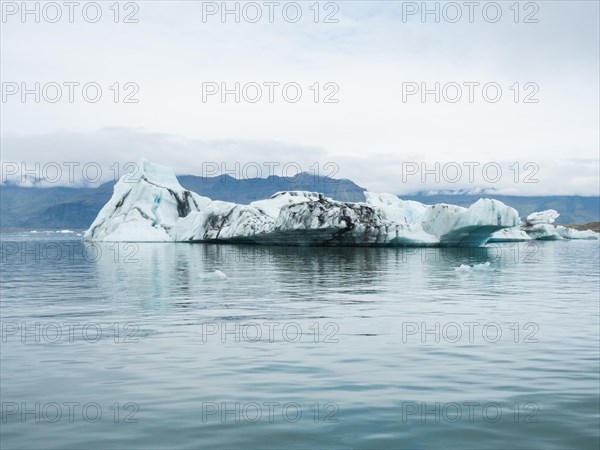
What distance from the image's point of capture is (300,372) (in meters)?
9.04

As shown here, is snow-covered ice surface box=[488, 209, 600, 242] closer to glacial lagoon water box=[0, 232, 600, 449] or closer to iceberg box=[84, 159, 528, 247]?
iceberg box=[84, 159, 528, 247]

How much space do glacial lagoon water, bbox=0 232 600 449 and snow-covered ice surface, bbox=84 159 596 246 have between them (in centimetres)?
3412

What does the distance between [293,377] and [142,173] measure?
230ft

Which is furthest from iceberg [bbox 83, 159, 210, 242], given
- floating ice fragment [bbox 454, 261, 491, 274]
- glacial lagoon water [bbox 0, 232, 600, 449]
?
glacial lagoon water [bbox 0, 232, 600, 449]

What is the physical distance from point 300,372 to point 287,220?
46.3 meters

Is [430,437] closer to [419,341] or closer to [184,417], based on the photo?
[184,417]

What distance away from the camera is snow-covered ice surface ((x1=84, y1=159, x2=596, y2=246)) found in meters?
53.2

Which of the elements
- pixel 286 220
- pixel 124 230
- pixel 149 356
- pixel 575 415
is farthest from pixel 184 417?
pixel 124 230

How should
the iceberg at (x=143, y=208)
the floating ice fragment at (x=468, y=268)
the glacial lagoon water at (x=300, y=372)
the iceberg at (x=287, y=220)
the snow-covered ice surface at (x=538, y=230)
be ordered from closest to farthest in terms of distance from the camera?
1. the glacial lagoon water at (x=300, y=372)
2. the floating ice fragment at (x=468, y=268)
3. the iceberg at (x=287, y=220)
4. the iceberg at (x=143, y=208)
5. the snow-covered ice surface at (x=538, y=230)

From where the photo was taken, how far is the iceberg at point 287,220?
175ft

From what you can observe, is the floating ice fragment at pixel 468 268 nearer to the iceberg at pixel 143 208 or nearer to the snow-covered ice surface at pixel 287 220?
the snow-covered ice surface at pixel 287 220

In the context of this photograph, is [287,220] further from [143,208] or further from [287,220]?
[143,208]

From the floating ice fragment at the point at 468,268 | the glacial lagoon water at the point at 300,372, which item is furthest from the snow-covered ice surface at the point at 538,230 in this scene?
the glacial lagoon water at the point at 300,372

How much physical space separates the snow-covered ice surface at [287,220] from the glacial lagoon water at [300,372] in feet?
112
